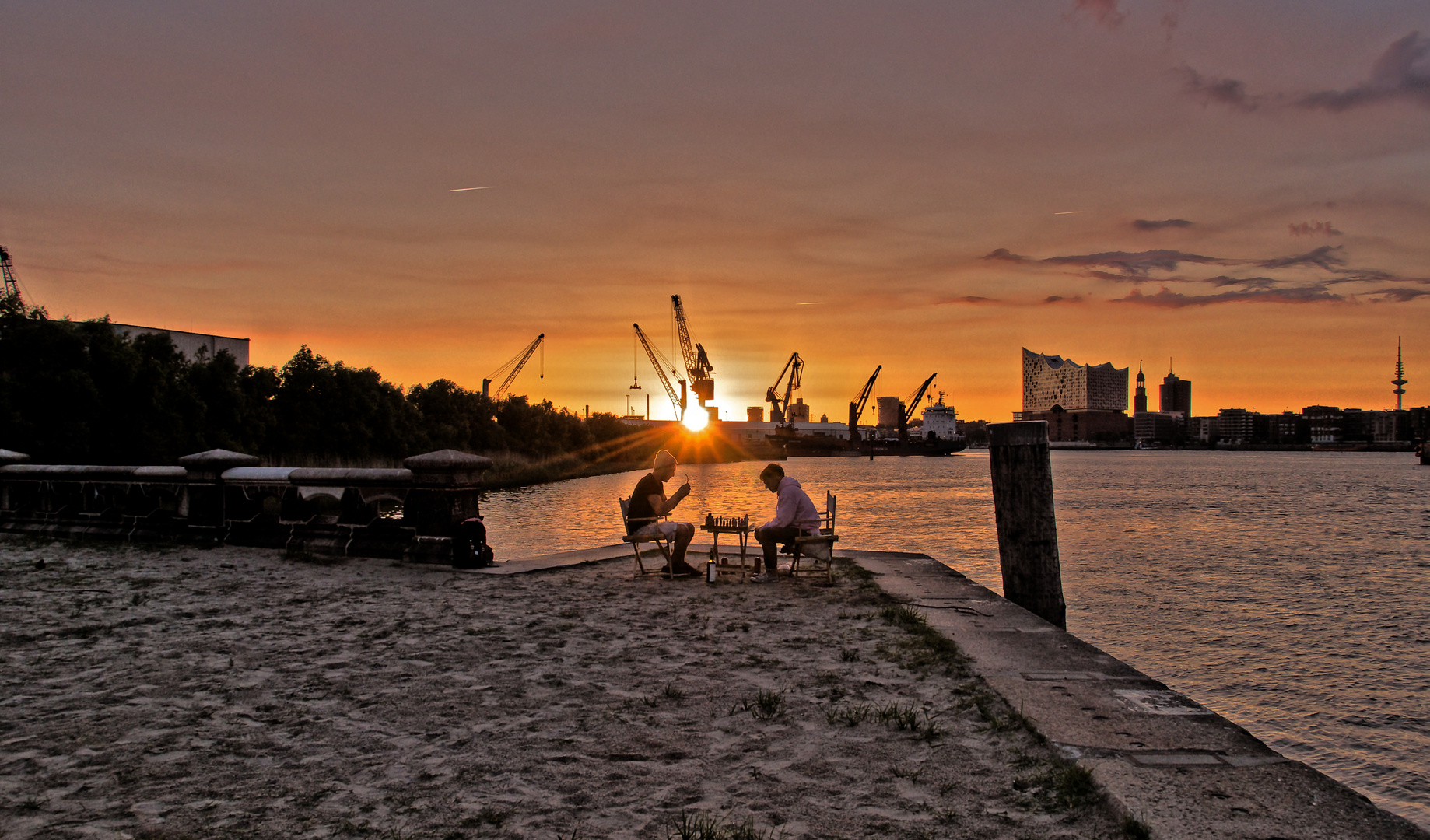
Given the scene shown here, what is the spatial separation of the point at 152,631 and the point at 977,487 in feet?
188

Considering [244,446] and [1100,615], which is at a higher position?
[244,446]

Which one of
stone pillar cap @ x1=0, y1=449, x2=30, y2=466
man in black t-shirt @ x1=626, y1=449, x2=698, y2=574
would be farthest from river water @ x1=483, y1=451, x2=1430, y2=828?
stone pillar cap @ x1=0, y1=449, x2=30, y2=466

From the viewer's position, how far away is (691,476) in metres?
74.6

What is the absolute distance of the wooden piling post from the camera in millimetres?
8359

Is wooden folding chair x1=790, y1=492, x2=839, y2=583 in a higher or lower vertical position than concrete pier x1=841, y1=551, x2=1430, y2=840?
higher

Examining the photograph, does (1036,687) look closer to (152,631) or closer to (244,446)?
(152,631)

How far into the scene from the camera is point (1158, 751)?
4316 mm

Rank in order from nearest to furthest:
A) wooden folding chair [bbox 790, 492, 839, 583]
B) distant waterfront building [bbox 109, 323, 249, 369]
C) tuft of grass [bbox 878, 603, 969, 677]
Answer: tuft of grass [bbox 878, 603, 969, 677] < wooden folding chair [bbox 790, 492, 839, 583] < distant waterfront building [bbox 109, 323, 249, 369]

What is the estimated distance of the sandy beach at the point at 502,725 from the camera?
11.8ft

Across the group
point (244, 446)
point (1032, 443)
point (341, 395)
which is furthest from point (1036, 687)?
point (341, 395)

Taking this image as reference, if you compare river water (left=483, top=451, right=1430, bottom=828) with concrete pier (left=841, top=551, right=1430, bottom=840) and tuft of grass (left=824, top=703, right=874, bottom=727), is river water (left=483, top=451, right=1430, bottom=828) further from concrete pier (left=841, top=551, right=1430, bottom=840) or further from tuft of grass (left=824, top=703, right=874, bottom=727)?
tuft of grass (left=824, top=703, right=874, bottom=727)

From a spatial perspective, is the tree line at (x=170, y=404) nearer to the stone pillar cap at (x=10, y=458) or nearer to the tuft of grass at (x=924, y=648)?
the stone pillar cap at (x=10, y=458)

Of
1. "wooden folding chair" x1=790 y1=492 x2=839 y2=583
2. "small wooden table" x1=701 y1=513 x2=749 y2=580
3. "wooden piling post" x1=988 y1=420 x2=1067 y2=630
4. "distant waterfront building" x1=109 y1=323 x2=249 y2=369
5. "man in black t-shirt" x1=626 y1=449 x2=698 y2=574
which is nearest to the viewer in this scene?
"wooden piling post" x1=988 y1=420 x2=1067 y2=630

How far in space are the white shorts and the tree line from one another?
87.6 feet
